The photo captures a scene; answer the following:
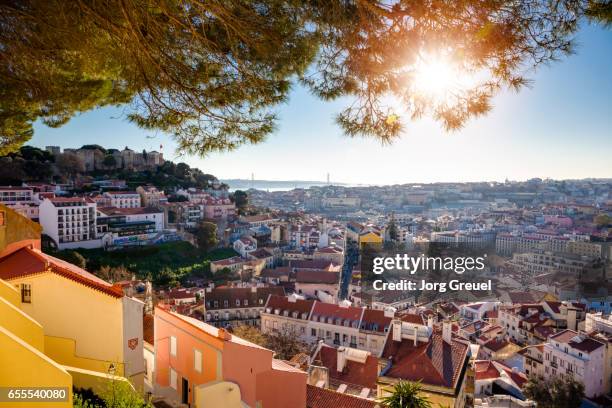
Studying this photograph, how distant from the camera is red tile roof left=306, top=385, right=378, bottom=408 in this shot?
25.6 ft

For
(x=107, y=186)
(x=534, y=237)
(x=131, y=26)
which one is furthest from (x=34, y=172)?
(x=534, y=237)

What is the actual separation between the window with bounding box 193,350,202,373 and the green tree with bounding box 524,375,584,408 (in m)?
13.2

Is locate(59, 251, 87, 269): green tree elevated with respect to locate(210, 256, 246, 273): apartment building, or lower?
elevated

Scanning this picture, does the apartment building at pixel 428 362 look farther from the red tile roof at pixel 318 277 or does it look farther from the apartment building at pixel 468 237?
the apartment building at pixel 468 237

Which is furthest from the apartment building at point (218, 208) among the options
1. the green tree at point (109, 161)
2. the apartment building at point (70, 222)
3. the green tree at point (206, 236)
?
the apartment building at point (70, 222)

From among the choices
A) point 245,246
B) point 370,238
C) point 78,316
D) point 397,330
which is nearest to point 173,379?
point 78,316

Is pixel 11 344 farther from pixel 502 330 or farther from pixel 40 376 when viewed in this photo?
pixel 502 330

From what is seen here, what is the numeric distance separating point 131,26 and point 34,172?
37693mm

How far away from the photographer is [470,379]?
9.26m

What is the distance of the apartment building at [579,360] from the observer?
15289mm

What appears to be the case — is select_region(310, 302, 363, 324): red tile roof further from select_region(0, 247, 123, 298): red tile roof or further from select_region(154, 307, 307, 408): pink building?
select_region(0, 247, 123, 298): red tile roof

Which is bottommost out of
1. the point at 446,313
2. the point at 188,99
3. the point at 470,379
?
the point at 446,313

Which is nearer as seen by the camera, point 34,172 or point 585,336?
point 585,336

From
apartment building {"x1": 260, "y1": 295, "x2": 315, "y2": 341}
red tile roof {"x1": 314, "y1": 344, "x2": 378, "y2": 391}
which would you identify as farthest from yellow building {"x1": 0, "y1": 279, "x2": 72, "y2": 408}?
apartment building {"x1": 260, "y1": 295, "x2": 315, "y2": 341}
